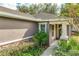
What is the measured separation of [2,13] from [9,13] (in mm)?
169

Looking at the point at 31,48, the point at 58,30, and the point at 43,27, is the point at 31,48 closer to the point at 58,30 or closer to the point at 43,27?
the point at 43,27

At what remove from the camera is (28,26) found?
4473 millimetres

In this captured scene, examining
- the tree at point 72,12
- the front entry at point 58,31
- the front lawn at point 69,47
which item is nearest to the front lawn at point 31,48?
the front entry at point 58,31

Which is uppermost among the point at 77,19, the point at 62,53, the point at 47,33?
the point at 77,19

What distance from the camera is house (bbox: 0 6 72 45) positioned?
14.0 ft

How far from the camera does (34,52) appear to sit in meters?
4.35

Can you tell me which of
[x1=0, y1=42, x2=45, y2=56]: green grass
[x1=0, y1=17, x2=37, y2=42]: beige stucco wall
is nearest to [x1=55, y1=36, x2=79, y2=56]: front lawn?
[x1=0, y1=42, x2=45, y2=56]: green grass

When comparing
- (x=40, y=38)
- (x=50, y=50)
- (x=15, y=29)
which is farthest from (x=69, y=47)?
(x=15, y=29)

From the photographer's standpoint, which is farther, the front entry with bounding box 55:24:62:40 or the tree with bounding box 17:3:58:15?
the front entry with bounding box 55:24:62:40

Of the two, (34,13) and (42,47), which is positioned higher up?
(34,13)

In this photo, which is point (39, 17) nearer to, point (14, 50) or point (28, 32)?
point (28, 32)

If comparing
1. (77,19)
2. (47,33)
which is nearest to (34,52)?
(47,33)

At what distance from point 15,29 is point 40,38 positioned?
0.56 metres

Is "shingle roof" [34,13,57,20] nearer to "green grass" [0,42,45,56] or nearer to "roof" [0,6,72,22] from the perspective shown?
"roof" [0,6,72,22]
